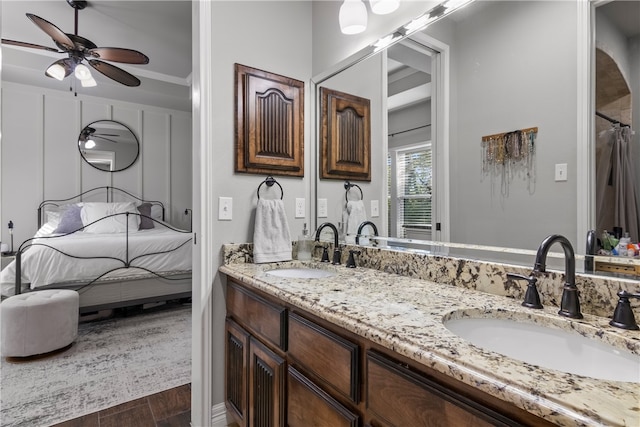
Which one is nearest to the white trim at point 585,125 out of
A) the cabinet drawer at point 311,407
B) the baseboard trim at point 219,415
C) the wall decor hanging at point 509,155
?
the wall decor hanging at point 509,155

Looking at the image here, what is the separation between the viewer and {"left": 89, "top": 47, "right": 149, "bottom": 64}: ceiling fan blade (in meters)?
2.87

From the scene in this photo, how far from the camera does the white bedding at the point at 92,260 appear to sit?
2.99m

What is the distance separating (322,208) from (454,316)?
127 cm

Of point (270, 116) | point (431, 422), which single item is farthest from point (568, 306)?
point (270, 116)

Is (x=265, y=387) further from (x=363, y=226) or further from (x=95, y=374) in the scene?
(x=95, y=374)

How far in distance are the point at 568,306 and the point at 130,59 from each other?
11.9ft

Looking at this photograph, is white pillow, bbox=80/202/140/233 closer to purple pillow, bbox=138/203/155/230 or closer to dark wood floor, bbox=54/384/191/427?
purple pillow, bbox=138/203/155/230

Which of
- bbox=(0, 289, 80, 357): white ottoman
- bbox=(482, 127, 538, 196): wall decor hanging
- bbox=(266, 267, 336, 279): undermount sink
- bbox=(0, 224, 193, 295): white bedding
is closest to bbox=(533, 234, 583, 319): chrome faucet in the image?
bbox=(482, 127, 538, 196): wall decor hanging

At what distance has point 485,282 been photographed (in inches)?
46.8

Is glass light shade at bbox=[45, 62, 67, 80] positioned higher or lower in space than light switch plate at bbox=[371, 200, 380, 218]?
higher

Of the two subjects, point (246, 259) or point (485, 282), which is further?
point (246, 259)

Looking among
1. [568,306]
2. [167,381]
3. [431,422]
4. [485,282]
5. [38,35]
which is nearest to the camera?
[431,422]

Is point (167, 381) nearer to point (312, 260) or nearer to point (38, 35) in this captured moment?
point (312, 260)

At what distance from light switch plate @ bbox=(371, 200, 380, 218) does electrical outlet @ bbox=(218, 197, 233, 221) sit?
79cm
